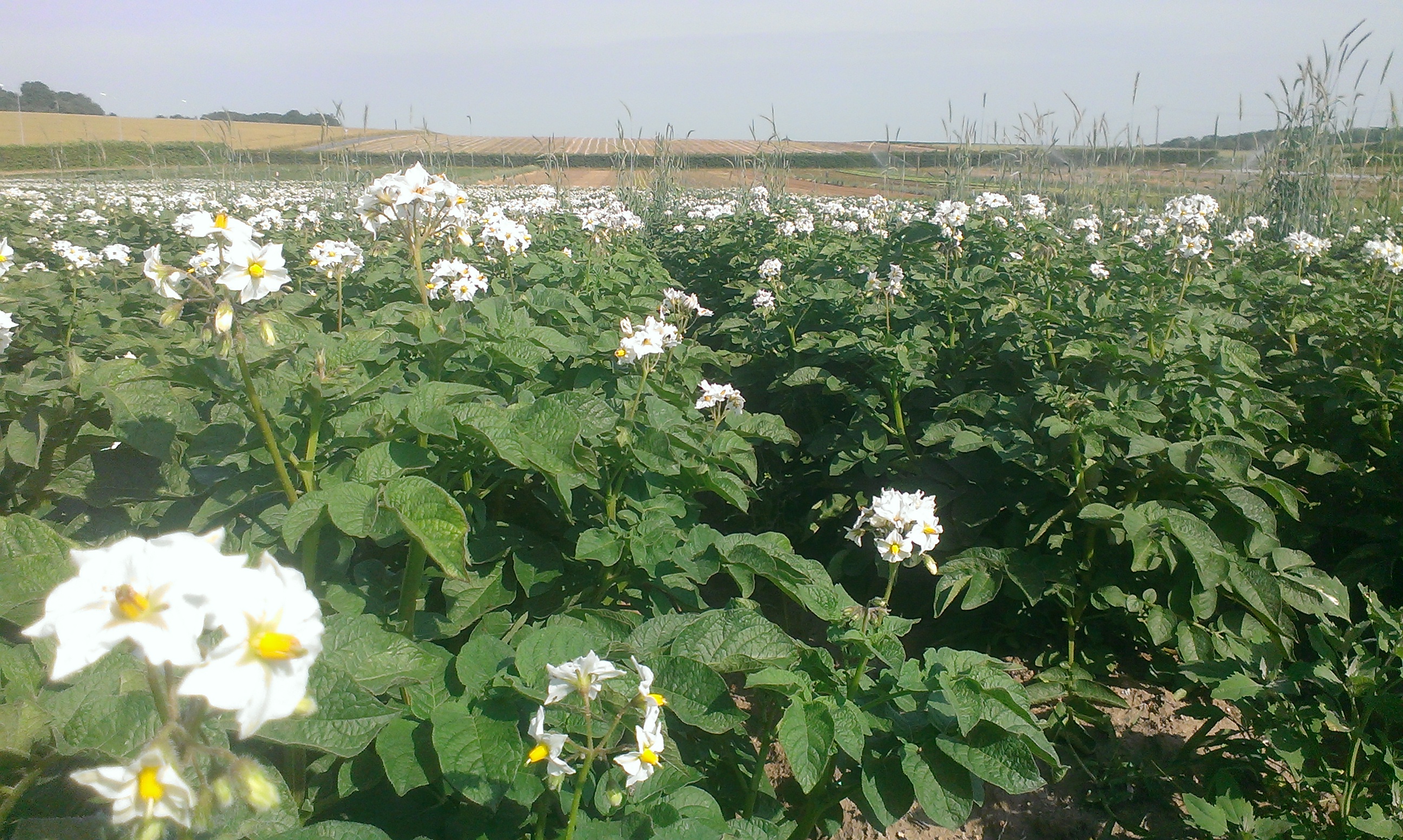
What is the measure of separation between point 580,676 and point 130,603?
2.17 ft

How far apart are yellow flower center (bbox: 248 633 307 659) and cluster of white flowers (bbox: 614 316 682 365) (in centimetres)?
183

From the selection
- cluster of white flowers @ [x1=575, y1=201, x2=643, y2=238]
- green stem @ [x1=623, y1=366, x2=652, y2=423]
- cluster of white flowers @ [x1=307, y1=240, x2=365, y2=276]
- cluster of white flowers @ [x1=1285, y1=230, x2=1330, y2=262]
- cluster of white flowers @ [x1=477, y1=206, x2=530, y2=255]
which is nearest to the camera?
green stem @ [x1=623, y1=366, x2=652, y2=423]

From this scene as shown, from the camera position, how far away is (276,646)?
84 cm

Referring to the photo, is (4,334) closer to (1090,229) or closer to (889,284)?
(889,284)

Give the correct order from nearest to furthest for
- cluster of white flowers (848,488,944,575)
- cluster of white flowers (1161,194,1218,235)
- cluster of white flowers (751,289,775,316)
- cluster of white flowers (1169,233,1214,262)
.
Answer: cluster of white flowers (848,488,944,575)
cluster of white flowers (1169,233,1214,262)
cluster of white flowers (751,289,775,316)
cluster of white flowers (1161,194,1218,235)

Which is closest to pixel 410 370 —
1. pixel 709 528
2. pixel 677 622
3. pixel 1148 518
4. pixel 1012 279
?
pixel 709 528

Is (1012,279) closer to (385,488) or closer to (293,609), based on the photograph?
(385,488)

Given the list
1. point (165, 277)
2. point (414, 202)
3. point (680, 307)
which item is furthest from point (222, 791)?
point (680, 307)

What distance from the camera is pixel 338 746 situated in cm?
118

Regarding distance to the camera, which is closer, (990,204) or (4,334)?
(4,334)

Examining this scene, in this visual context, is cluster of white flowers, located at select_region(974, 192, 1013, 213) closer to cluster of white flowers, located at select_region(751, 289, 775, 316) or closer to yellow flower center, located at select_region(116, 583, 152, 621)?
cluster of white flowers, located at select_region(751, 289, 775, 316)

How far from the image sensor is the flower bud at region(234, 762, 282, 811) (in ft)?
2.84

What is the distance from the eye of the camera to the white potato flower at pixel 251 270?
1.65 metres

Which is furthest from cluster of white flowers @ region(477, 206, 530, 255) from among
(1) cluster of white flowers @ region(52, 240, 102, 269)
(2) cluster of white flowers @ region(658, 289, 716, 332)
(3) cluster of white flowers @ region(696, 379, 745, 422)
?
(1) cluster of white flowers @ region(52, 240, 102, 269)
